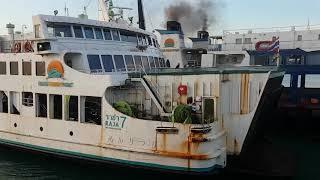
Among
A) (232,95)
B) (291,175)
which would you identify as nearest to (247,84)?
(232,95)

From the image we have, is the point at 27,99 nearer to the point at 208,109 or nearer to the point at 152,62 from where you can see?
the point at 152,62

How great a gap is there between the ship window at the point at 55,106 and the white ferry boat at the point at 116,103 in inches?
1.5

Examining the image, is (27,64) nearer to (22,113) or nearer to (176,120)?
(22,113)

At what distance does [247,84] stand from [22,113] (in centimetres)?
872

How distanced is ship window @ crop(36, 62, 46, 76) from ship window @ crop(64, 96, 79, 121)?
55.9 inches

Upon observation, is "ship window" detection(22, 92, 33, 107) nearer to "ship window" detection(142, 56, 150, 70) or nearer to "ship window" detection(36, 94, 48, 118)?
"ship window" detection(36, 94, 48, 118)

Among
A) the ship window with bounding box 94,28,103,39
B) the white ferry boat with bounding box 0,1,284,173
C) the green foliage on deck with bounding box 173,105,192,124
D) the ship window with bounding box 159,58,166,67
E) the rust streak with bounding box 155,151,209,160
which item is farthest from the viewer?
the ship window with bounding box 159,58,166,67

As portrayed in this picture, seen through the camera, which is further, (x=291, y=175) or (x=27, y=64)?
(x=27, y=64)

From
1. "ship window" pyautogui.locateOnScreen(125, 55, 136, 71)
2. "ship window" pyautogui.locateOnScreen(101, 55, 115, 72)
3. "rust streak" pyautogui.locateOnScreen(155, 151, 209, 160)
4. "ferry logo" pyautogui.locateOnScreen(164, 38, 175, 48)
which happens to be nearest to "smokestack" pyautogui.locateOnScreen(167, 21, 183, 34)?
"ferry logo" pyautogui.locateOnScreen(164, 38, 175, 48)

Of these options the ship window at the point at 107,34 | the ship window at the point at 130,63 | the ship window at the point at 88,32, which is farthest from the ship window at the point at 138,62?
the ship window at the point at 88,32

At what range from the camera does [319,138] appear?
18766 millimetres

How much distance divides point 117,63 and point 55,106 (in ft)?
9.20

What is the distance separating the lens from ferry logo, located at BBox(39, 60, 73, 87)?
42.6 feet

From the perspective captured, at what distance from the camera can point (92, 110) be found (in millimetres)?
12898
